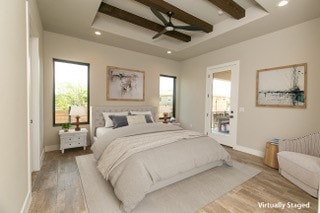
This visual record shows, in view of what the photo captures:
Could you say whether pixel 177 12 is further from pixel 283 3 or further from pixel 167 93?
pixel 167 93

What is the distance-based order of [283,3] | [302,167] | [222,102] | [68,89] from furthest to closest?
[222,102] < [68,89] < [283,3] < [302,167]

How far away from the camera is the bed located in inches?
73.5

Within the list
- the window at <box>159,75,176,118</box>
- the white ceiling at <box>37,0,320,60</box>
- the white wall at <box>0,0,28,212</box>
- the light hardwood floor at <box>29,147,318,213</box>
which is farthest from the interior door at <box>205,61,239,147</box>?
the white wall at <box>0,0,28,212</box>

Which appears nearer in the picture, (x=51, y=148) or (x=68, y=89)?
(x=51, y=148)

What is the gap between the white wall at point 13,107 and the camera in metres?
1.20

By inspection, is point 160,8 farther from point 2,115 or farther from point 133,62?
point 2,115

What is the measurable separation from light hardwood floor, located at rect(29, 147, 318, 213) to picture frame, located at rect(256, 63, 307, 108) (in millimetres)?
1470

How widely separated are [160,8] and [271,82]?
9.55ft

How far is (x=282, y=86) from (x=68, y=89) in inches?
199

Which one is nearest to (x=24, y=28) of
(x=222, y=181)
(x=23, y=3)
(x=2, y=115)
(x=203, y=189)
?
(x=23, y=3)

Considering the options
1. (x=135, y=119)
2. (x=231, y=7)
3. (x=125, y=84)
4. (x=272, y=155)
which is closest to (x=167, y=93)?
(x=125, y=84)

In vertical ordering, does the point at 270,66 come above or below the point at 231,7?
below

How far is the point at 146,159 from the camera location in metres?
2.05

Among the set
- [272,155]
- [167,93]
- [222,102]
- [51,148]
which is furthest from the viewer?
[167,93]
